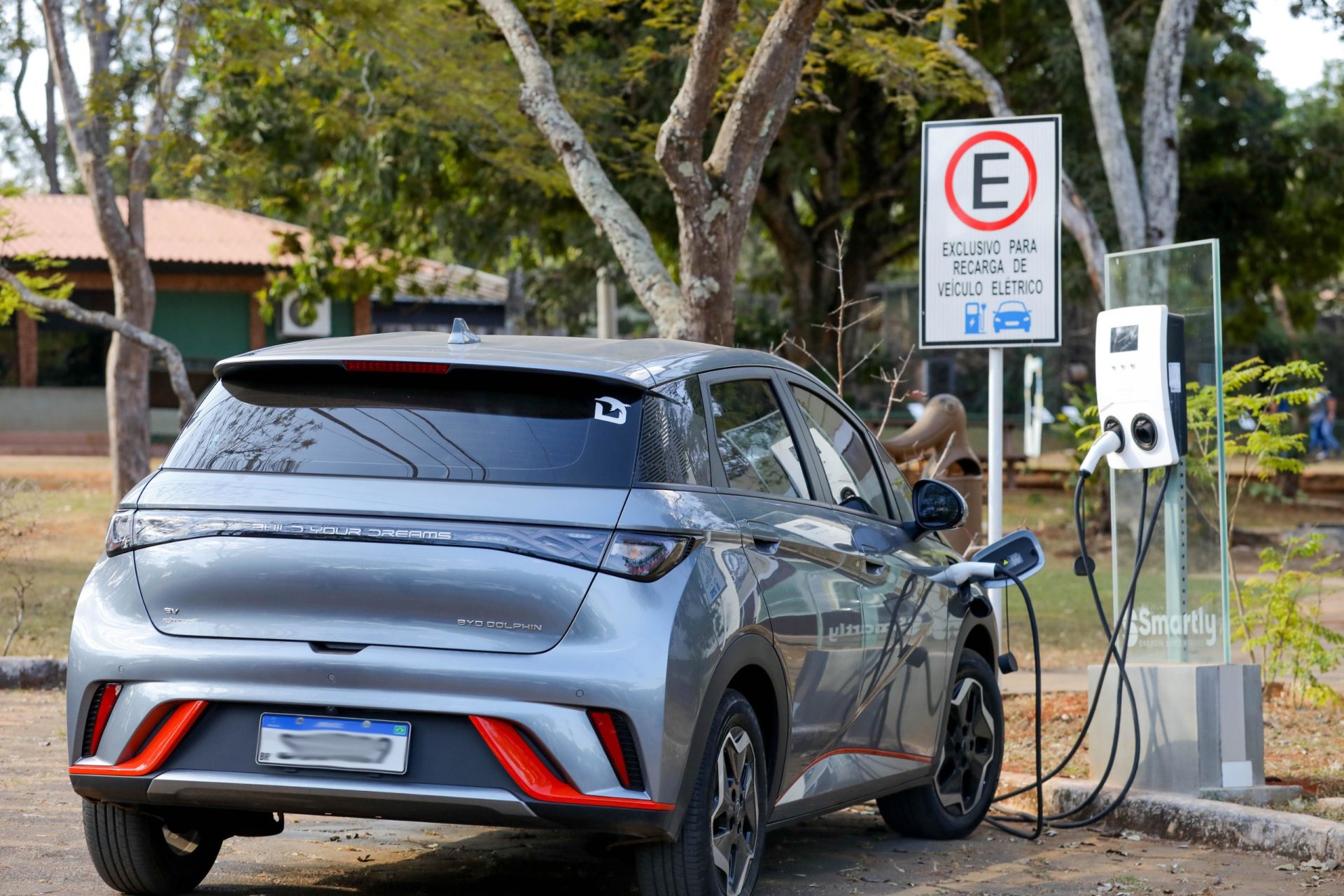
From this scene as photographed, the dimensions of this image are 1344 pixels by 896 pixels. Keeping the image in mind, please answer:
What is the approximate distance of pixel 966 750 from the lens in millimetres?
6691

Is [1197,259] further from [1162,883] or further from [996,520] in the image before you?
[1162,883]

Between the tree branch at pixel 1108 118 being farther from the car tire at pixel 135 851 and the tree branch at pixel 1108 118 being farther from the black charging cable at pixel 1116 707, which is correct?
the car tire at pixel 135 851

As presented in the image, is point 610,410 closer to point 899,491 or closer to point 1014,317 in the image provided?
point 899,491

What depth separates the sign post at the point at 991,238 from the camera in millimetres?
8211

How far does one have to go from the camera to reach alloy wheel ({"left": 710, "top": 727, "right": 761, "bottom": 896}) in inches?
185

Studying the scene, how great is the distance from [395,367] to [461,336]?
0.36m

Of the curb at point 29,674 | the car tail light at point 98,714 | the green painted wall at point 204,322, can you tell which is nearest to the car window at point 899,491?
the car tail light at point 98,714

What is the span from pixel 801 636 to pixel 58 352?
3434cm

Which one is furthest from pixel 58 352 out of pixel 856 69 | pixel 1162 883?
pixel 1162 883

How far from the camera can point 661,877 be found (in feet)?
15.0

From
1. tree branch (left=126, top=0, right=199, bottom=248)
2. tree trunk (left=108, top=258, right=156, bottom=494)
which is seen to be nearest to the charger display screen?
tree branch (left=126, top=0, right=199, bottom=248)

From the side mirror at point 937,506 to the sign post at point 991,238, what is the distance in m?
2.07

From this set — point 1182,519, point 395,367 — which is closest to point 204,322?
point 1182,519

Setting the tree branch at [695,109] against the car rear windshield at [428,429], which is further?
the tree branch at [695,109]
